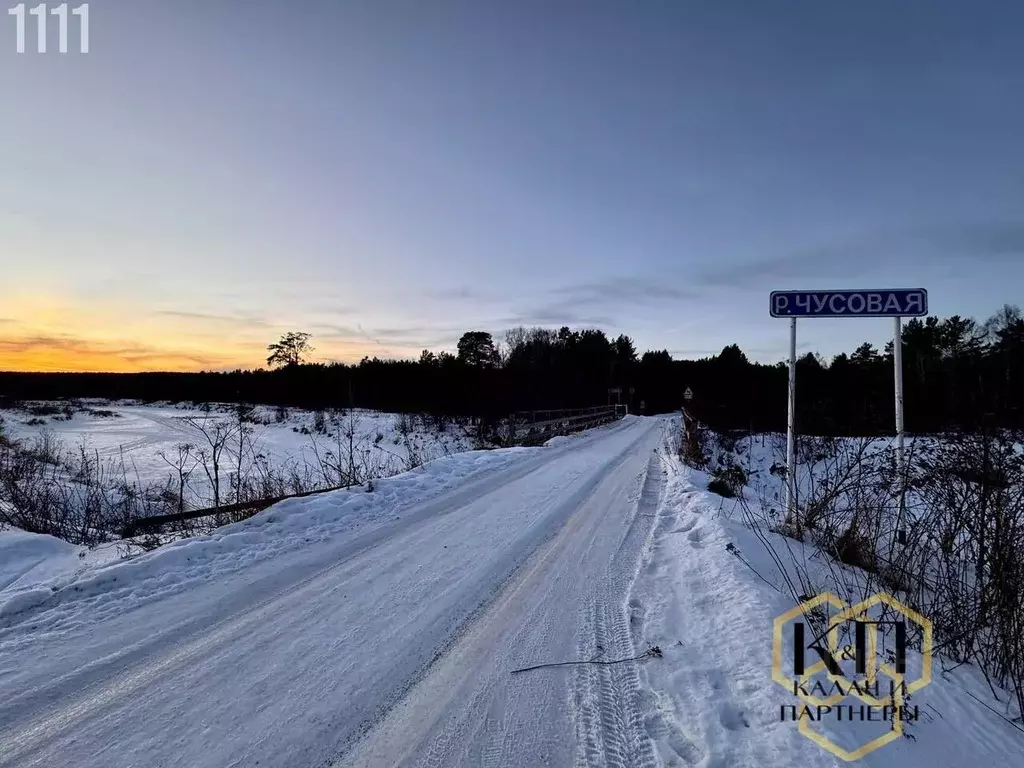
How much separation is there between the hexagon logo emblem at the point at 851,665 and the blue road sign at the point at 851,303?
3126 millimetres

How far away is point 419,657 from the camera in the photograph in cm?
327

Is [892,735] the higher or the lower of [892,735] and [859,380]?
the lower

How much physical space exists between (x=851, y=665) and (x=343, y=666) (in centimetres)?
311

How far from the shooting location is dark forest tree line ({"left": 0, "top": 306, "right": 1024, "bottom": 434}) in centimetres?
452

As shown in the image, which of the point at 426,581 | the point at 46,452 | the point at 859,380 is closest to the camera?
the point at 426,581

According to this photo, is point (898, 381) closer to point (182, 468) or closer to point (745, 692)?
point (745, 692)

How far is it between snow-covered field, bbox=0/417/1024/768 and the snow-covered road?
0.01 metres

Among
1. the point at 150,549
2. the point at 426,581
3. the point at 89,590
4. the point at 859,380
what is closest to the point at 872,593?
the point at 426,581

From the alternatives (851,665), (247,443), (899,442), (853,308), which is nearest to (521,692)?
(851,665)

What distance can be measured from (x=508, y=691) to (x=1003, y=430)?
3868mm

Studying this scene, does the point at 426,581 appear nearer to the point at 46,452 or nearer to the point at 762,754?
the point at 762,754

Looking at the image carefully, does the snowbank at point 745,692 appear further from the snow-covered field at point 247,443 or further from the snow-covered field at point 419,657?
the snow-covered field at point 247,443

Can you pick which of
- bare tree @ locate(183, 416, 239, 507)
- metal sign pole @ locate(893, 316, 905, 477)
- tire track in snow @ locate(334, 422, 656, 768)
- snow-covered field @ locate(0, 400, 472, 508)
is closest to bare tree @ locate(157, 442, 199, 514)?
snow-covered field @ locate(0, 400, 472, 508)

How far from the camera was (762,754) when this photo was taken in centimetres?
236
